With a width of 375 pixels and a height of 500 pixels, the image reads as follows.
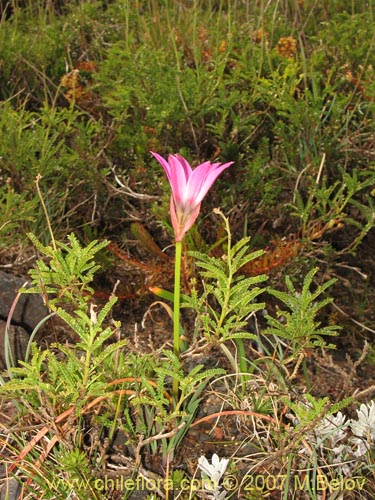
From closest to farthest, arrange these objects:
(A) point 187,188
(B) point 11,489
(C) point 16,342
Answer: (A) point 187,188
(B) point 11,489
(C) point 16,342

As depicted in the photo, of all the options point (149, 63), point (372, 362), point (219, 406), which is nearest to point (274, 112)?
point (149, 63)

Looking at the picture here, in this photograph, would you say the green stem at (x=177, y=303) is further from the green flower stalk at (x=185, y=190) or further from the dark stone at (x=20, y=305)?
the dark stone at (x=20, y=305)

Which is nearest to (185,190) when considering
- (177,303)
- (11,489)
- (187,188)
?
(187,188)

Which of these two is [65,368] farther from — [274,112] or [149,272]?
[274,112]

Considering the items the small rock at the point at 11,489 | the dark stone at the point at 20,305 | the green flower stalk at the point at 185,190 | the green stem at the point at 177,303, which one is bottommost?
the small rock at the point at 11,489

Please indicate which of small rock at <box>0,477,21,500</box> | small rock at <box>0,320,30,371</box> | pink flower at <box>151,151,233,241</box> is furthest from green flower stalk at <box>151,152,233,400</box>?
small rock at <box>0,320,30,371</box>

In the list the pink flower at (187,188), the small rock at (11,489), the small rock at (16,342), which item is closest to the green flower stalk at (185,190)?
the pink flower at (187,188)

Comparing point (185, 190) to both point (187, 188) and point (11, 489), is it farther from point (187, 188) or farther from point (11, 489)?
point (11, 489)

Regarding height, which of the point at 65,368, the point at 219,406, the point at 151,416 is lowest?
the point at 219,406
